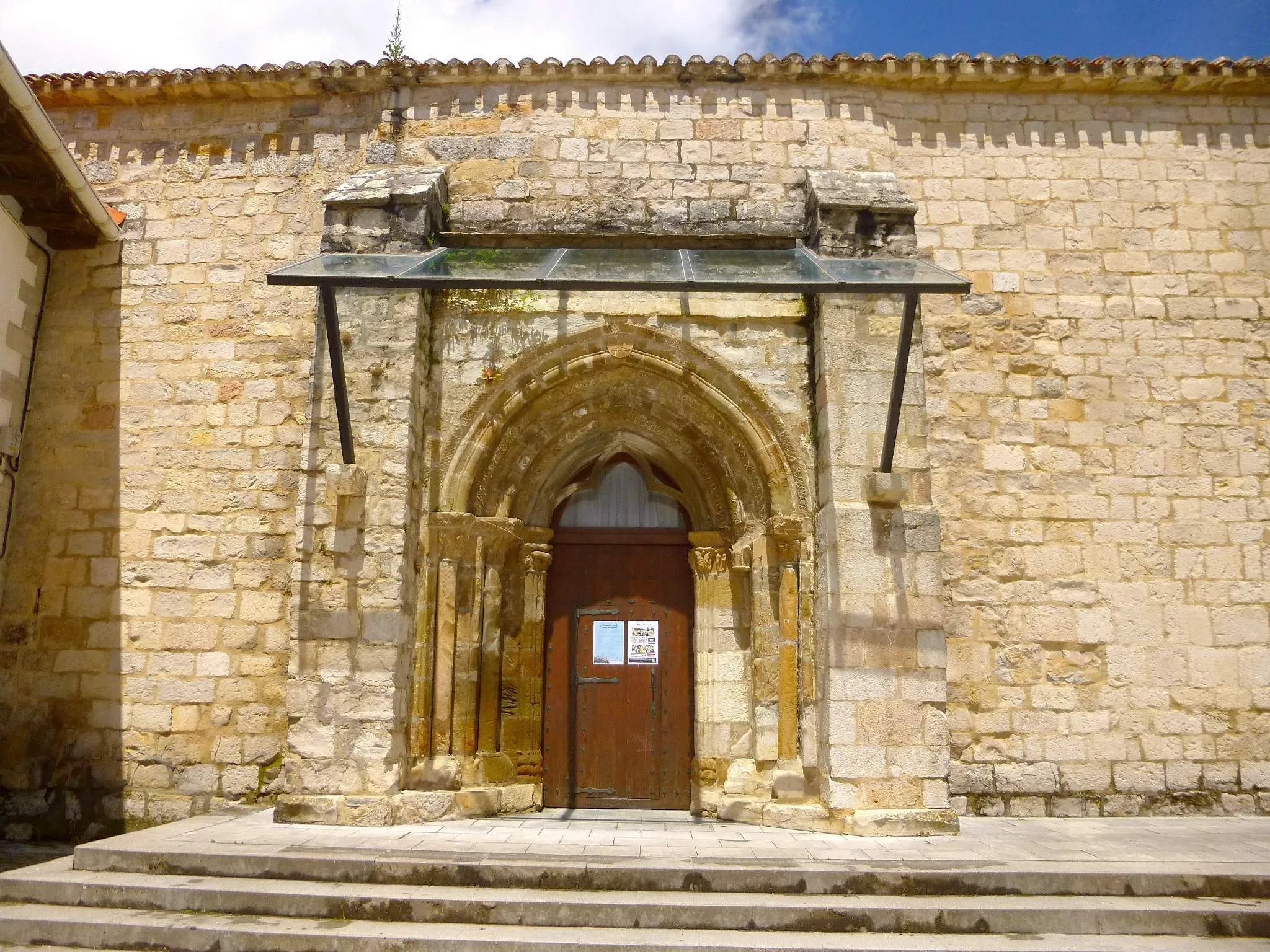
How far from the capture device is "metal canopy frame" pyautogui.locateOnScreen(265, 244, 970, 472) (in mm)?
4625

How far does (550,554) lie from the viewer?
622 centimetres

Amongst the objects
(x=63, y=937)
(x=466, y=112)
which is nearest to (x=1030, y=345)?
(x=466, y=112)

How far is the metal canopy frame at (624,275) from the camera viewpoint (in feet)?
15.2

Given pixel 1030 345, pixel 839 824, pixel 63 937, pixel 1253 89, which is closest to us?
pixel 63 937

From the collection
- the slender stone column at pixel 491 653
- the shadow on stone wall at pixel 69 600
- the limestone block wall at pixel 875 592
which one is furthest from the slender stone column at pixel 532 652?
the shadow on stone wall at pixel 69 600

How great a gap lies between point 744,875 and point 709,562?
240cm

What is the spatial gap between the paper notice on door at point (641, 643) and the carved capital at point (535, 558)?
2.34ft

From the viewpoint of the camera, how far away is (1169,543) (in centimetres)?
588

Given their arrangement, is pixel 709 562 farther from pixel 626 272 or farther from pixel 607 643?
pixel 626 272

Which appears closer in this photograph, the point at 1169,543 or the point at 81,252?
the point at 1169,543

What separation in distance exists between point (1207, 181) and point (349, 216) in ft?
20.0

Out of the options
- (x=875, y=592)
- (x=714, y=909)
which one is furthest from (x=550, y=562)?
(x=714, y=909)

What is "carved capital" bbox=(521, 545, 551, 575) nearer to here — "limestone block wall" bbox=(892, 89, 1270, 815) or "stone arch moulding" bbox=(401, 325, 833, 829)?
"stone arch moulding" bbox=(401, 325, 833, 829)

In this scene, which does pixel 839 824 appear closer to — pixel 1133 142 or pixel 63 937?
pixel 63 937
